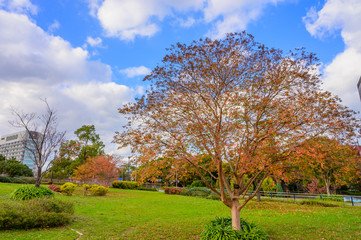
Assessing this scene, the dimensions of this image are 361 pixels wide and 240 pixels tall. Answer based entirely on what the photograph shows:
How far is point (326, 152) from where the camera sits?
19.8 ft

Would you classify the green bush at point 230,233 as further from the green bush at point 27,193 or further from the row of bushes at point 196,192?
the row of bushes at point 196,192

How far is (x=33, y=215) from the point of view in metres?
7.70

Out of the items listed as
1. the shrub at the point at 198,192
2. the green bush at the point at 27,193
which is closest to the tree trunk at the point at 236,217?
the green bush at the point at 27,193

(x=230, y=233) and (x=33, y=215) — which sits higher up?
(x=33, y=215)

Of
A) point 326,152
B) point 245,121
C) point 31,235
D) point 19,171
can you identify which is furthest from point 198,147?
point 19,171

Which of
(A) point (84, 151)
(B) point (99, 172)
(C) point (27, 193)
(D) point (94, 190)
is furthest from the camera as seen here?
(A) point (84, 151)

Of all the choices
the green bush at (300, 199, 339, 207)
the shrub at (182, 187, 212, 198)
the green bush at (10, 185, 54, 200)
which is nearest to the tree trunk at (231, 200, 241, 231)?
the green bush at (10, 185, 54, 200)

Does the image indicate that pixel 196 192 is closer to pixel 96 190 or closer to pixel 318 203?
pixel 96 190

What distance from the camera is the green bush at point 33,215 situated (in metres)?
7.20

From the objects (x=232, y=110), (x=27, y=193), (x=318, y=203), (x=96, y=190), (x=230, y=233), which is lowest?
(x=318, y=203)

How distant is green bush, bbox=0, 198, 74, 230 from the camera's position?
7.20m

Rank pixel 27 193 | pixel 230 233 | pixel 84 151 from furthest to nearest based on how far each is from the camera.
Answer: pixel 84 151 < pixel 27 193 < pixel 230 233

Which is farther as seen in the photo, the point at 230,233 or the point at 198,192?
the point at 198,192

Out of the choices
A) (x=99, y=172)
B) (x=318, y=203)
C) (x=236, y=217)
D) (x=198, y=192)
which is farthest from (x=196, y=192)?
(x=236, y=217)
